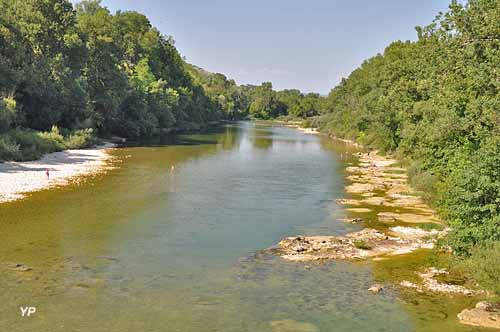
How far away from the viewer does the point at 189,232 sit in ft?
101

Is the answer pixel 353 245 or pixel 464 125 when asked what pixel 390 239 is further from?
pixel 464 125

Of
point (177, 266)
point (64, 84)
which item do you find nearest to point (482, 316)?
point (177, 266)

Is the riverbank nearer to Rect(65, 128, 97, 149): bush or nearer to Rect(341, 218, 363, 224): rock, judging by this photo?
Rect(341, 218, 363, 224): rock

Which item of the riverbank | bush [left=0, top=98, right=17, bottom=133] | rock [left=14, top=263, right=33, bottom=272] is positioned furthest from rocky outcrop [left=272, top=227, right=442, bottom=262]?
bush [left=0, top=98, right=17, bottom=133]

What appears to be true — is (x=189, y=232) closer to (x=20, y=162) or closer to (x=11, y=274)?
(x=11, y=274)

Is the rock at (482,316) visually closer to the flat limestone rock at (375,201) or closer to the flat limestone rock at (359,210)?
the flat limestone rock at (359,210)

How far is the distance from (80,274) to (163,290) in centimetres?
404

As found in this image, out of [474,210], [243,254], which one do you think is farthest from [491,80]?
[243,254]

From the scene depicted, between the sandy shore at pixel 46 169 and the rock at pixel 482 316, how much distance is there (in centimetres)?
2900

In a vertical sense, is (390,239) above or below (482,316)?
above

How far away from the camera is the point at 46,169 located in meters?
49.8

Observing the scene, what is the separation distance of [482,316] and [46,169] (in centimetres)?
4135

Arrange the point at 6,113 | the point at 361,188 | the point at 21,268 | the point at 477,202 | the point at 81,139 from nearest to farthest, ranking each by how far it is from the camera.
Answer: the point at 477,202
the point at 21,268
the point at 361,188
the point at 6,113
the point at 81,139

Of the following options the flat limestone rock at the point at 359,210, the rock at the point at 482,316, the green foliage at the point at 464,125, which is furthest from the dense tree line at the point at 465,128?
the flat limestone rock at the point at 359,210
